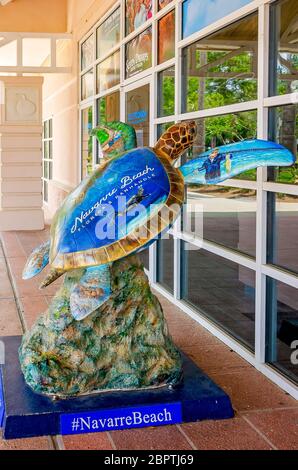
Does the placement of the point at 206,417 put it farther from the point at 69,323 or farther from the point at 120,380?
the point at 69,323

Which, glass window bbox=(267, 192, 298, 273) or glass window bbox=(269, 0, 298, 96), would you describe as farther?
glass window bbox=(267, 192, 298, 273)

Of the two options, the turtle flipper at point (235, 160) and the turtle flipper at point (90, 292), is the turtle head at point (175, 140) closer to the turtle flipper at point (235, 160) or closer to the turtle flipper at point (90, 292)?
the turtle flipper at point (235, 160)

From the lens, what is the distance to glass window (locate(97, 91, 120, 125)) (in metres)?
7.81

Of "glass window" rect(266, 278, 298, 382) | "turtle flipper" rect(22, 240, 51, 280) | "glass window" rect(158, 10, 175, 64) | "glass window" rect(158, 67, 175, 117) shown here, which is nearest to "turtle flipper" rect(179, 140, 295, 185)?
"turtle flipper" rect(22, 240, 51, 280)

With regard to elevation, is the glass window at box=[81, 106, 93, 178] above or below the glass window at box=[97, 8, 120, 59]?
below

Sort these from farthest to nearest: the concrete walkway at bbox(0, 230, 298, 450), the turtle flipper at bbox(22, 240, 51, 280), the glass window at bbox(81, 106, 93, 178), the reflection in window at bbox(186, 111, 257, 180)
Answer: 1. the glass window at bbox(81, 106, 93, 178)
2. the reflection in window at bbox(186, 111, 257, 180)
3. the turtle flipper at bbox(22, 240, 51, 280)
4. the concrete walkway at bbox(0, 230, 298, 450)

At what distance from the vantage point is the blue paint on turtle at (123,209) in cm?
304

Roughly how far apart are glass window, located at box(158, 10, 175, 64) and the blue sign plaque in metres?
3.47

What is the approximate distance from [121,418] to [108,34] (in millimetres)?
6304

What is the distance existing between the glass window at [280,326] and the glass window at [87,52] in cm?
652

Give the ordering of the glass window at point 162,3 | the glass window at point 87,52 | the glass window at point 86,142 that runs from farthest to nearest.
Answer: the glass window at point 86,142
the glass window at point 87,52
the glass window at point 162,3

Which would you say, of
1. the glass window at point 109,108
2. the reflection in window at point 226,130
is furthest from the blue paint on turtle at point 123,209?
the glass window at point 109,108

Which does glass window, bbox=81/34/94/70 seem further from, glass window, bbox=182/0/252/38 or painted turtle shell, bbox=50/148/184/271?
painted turtle shell, bbox=50/148/184/271

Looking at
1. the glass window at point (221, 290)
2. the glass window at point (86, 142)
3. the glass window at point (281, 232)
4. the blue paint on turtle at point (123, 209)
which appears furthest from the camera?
the glass window at point (86, 142)
